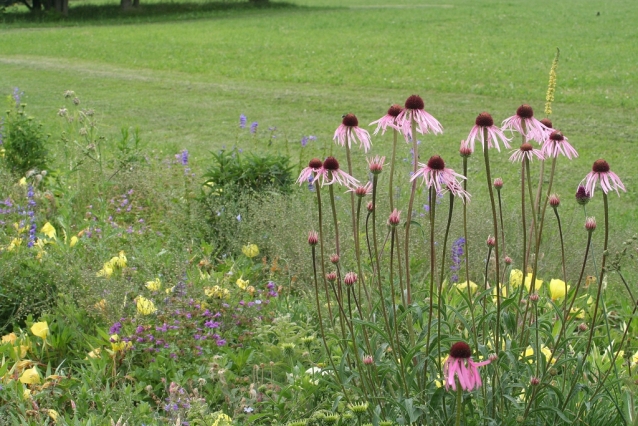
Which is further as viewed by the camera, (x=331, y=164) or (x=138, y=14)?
(x=138, y=14)

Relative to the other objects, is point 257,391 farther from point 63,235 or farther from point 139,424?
point 63,235

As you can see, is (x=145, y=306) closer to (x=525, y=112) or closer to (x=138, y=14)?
(x=525, y=112)

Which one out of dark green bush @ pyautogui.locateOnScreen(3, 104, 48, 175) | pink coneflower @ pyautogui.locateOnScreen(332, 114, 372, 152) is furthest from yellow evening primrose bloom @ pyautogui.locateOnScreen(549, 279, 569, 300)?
dark green bush @ pyautogui.locateOnScreen(3, 104, 48, 175)

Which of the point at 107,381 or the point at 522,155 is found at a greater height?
the point at 522,155

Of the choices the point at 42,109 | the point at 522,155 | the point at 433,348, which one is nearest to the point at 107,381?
the point at 433,348

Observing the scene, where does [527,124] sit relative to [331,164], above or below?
above

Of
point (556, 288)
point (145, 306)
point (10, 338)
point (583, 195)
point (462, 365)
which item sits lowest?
point (10, 338)

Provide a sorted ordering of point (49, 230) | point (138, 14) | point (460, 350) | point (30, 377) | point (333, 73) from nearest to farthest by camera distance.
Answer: point (460, 350)
point (30, 377)
point (49, 230)
point (333, 73)
point (138, 14)

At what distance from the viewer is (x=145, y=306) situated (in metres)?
3.07

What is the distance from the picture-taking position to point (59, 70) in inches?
570

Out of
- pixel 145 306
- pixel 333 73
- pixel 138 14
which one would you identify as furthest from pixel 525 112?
pixel 138 14

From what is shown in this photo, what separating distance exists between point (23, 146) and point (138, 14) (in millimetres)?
22562

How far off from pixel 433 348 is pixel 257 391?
2.74ft

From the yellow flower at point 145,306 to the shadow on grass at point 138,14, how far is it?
23.0m
